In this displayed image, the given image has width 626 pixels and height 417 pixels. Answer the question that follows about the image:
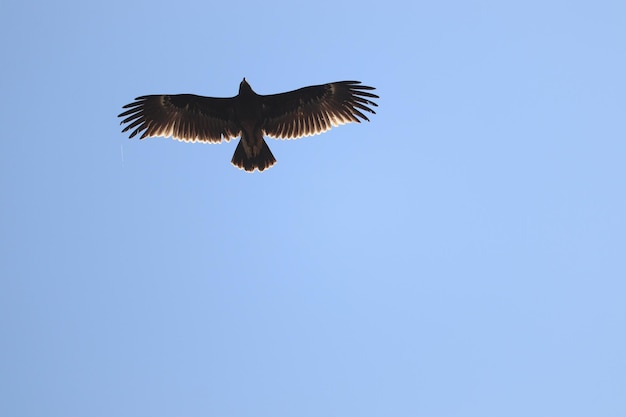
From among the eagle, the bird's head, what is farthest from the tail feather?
the bird's head

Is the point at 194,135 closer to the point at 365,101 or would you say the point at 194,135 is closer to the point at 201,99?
the point at 201,99

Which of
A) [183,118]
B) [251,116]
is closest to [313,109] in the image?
[251,116]

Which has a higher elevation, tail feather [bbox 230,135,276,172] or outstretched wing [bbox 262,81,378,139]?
outstretched wing [bbox 262,81,378,139]

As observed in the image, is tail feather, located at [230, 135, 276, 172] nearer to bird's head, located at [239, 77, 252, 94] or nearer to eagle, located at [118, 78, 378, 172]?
eagle, located at [118, 78, 378, 172]

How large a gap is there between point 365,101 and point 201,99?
2.53m

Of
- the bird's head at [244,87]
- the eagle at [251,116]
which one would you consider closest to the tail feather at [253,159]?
the eagle at [251,116]

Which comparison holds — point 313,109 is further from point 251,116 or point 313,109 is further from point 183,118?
point 183,118

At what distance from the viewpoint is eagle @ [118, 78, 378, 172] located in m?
9.87

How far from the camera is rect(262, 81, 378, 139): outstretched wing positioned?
9.93m

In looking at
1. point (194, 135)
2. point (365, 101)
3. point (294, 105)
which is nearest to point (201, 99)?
point (194, 135)

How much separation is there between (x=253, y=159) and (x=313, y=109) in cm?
129

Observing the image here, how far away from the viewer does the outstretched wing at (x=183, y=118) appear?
32.8 feet

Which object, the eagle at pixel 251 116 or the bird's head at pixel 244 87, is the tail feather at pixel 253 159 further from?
the bird's head at pixel 244 87

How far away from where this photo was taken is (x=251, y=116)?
9.90 m
